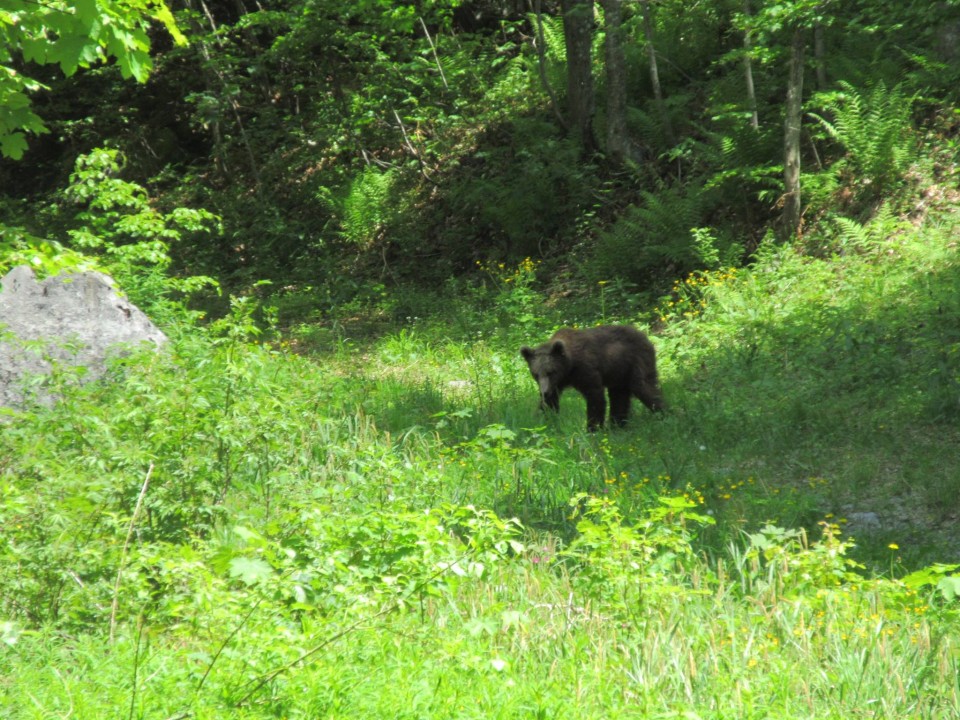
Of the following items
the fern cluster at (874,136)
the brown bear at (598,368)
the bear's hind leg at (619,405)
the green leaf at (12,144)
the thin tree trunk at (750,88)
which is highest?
the green leaf at (12,144)

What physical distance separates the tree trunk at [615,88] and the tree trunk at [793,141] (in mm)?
3564

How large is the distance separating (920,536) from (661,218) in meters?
8.61

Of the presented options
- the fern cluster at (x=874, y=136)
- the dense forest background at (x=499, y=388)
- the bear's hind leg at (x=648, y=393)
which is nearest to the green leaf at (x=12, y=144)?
the dense forest background at (x=499, y=388)

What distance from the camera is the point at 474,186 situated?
1845cm

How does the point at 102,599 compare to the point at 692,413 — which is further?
the point at 692,413

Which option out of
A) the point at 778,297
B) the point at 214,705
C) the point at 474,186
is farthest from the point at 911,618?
Answer: the point at 474,186

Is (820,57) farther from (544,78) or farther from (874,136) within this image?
(544,78)

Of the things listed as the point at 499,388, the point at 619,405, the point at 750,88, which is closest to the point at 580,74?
the point at 750,88

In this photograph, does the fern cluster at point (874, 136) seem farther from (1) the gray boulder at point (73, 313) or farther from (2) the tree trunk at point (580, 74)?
(1) the gray boulder at point (73, 313)

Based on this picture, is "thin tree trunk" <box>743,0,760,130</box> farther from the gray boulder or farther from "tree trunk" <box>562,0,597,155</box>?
the gray boulder

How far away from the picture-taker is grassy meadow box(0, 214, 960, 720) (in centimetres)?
408

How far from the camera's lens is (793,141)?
43.7ft

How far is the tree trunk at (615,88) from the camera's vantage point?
630 inches

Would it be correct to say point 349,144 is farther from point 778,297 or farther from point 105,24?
point 105,24
